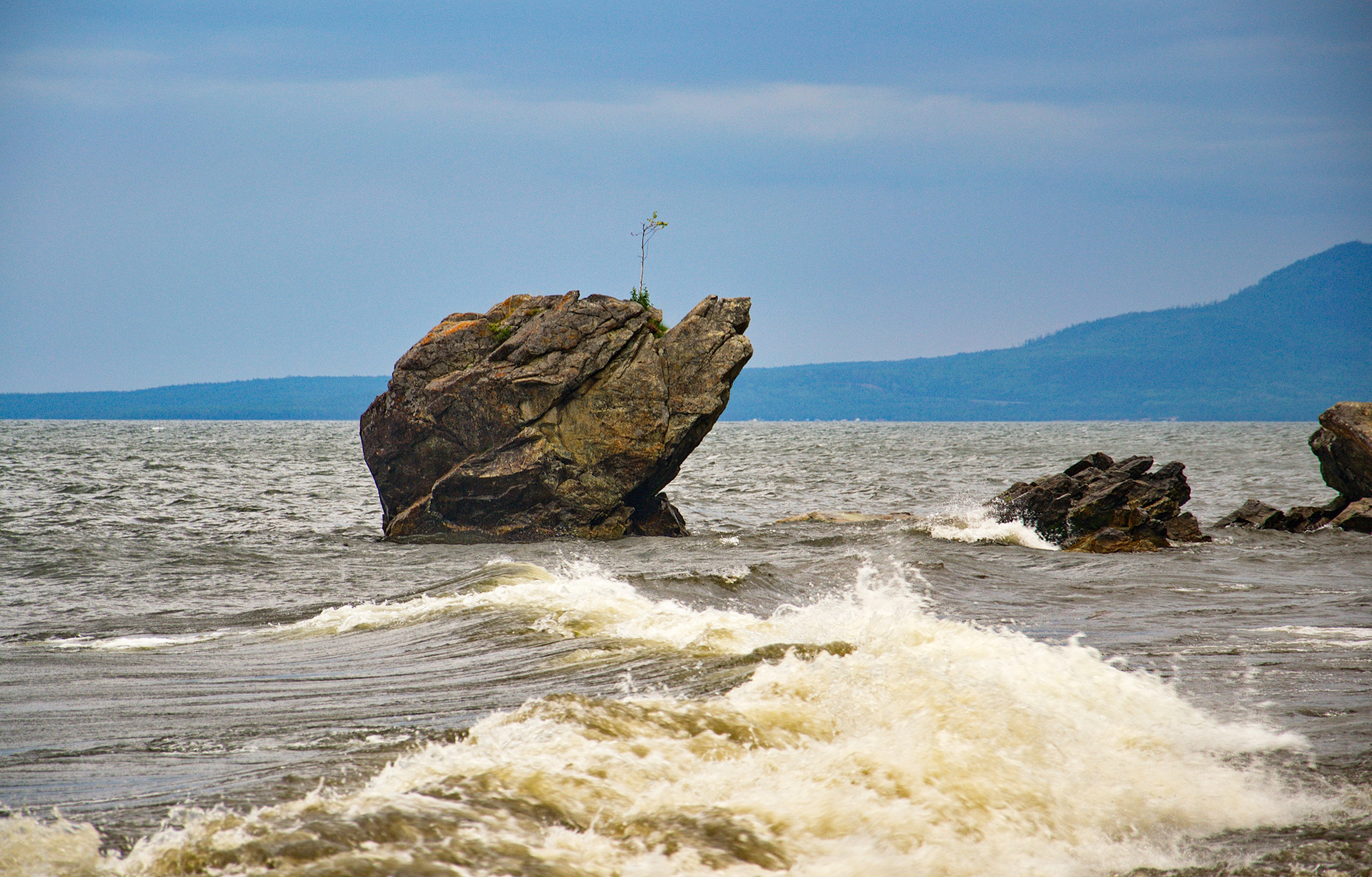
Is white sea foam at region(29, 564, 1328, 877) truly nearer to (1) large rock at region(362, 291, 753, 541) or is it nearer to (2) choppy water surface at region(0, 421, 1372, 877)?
(2) choppy water surface at region(0, 421, 1372, 877)

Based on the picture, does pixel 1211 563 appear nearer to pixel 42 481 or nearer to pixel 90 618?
pixel 90 618

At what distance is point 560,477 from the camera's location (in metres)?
21.7

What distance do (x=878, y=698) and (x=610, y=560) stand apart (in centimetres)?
1176

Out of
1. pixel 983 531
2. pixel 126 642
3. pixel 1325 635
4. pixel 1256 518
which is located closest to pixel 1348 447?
pixel 1256 518

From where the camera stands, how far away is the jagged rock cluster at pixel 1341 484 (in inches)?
916

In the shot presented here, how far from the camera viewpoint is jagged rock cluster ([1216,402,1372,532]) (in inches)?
916

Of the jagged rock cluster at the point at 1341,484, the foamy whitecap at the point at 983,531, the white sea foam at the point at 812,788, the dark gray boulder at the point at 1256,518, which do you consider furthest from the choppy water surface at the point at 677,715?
the dark gray boulder at the point at 1256,518

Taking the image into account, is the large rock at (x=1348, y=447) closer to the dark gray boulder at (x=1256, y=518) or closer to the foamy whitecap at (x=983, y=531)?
the dark gray boulder at (x=1256, y=518)

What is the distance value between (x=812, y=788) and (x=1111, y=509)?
18432 mm

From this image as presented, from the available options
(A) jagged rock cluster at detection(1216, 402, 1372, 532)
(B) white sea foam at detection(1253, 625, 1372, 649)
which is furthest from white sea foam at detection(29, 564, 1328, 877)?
(A) jagged rock cluster at detection(1216, 402, 1372, 532)

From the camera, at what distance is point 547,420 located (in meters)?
21.7

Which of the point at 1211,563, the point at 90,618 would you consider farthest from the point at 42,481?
the point at 1211,563

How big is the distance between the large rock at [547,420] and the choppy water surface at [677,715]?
3.46m

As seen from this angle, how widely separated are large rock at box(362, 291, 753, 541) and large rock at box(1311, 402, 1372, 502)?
15129 mm
